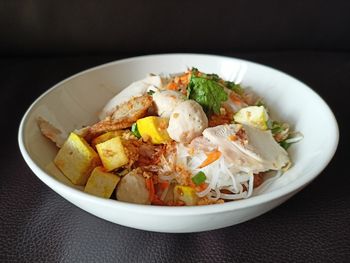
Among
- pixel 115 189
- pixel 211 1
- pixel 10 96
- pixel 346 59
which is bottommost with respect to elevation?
pixel 10 96

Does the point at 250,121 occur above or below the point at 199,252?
above

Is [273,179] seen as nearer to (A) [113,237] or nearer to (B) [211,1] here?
(A) [113,237]

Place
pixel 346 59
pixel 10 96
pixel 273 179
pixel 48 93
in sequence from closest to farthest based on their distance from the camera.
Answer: pixel 273 179 < pixel 48 93 < pixel 10 96 < pixel 346 59

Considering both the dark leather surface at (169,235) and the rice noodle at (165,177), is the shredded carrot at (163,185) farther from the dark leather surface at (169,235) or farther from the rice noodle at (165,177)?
the dark leather surface at (169,235)

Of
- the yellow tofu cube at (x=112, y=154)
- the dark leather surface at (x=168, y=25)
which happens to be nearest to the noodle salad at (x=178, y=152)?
the yellow tofu cube at (x=112, y=154)

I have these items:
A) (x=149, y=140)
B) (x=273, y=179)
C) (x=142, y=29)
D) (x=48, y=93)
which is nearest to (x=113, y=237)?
(x=149, y=140)

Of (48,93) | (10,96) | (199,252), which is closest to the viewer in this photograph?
(199,252)

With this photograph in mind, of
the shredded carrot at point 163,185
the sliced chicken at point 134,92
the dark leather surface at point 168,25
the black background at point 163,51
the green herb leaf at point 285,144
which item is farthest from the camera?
the dark leather surface at point 168,25
